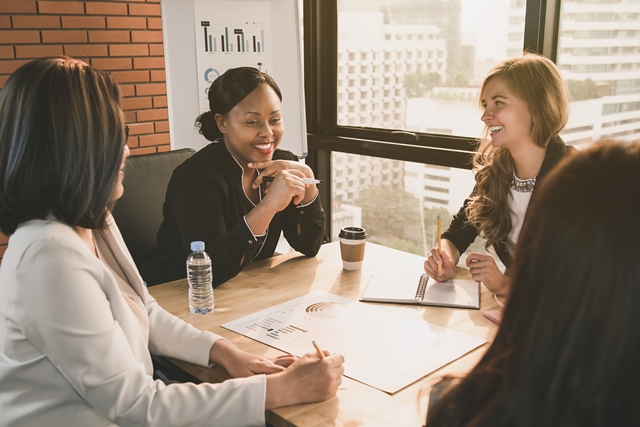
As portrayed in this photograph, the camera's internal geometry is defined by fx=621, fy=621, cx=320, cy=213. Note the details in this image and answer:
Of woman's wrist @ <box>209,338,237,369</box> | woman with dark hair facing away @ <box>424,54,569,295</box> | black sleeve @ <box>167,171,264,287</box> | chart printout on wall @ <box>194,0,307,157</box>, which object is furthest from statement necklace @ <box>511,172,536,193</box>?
chart printout on wall @ <box>194,0,307,157</box>

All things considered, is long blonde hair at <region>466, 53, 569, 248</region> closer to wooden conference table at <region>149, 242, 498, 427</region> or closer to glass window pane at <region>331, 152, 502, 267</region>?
wooden conference table at <region>149, 242, 498, 427</region>

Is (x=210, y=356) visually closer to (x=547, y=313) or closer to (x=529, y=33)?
(x=547, y=313)

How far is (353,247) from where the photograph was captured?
1.86 m

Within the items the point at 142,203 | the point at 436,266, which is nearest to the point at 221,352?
the point at 436,266

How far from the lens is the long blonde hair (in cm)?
201

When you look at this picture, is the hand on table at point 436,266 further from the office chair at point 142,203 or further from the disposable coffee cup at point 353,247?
the office chair at point 142,203

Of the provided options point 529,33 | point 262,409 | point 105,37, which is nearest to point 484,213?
point 529,33

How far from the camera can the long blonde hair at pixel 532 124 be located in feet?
6.59

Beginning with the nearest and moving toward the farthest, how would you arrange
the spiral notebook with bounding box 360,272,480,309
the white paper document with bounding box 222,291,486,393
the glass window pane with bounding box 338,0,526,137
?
the white paper document with bounding box 222,291,486,393
the spiral notebook with bounding box 360,272,480,309
the glass window pane with bounding box 338,0,526,137

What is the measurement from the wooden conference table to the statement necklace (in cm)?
37

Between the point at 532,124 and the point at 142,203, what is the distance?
1.36 meters

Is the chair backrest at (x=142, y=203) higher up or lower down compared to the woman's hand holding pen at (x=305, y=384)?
higher up

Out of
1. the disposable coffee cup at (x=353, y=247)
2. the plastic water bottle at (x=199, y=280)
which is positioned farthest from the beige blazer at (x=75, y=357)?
the disposable coffee cup at (x=353, y=247)

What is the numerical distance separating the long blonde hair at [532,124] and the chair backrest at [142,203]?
3.62ft
